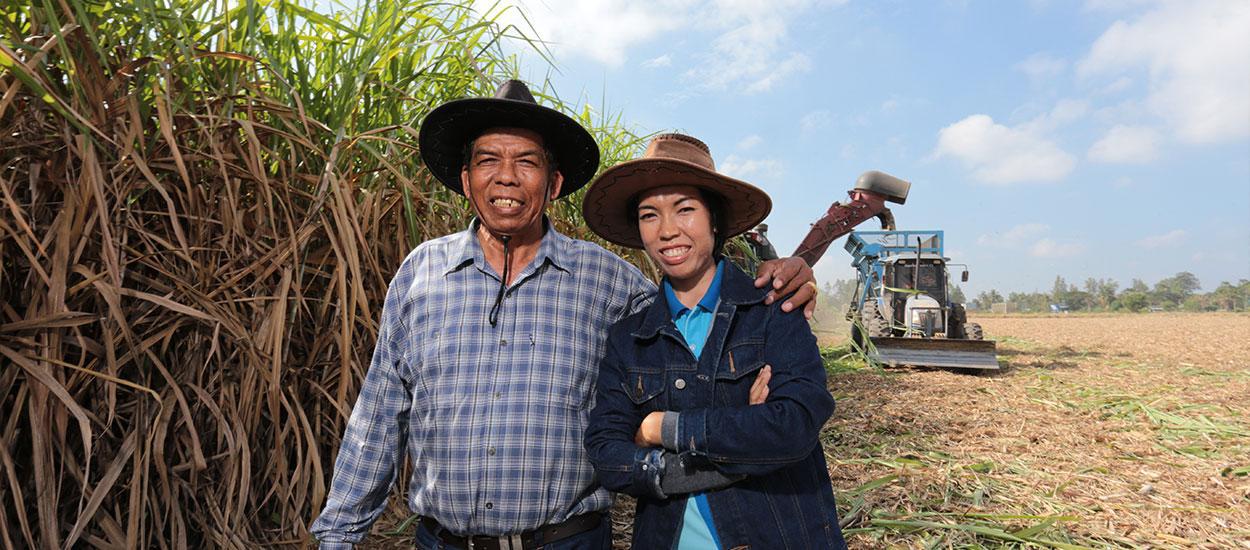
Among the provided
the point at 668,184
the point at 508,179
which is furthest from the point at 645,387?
the point at 508,179

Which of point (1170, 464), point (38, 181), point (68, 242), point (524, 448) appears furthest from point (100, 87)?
point (1170, 464)

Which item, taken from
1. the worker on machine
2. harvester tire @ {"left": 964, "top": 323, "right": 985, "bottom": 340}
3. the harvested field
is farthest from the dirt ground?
harvester tire @ {"left": 964, "top": 323, "right": 985, "bottom": 340}

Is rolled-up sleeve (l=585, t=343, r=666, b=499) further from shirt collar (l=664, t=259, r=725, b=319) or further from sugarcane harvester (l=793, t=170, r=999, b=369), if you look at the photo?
sugarcane harvester (l=793, t=170, r=999, b=369)

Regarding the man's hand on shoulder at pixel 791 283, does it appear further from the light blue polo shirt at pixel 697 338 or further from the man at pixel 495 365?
the light blue polo shirt at pixel 697 338

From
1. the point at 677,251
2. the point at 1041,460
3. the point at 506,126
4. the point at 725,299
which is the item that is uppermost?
the point at 506,126

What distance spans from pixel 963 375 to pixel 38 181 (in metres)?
8.22

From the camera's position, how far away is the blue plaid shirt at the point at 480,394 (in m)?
1.42

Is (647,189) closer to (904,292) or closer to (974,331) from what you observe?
(904,292)

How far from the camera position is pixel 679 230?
4.61 ft

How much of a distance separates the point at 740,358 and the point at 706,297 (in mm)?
160

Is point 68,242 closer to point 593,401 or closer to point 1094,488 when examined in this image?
point 593,401

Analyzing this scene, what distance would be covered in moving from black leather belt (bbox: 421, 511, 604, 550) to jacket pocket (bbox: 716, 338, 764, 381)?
0.47m

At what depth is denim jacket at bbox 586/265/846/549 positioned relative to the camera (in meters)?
1.22

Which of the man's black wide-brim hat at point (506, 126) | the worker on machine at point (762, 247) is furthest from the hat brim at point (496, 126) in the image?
the worker on machine at point (762, 247)
